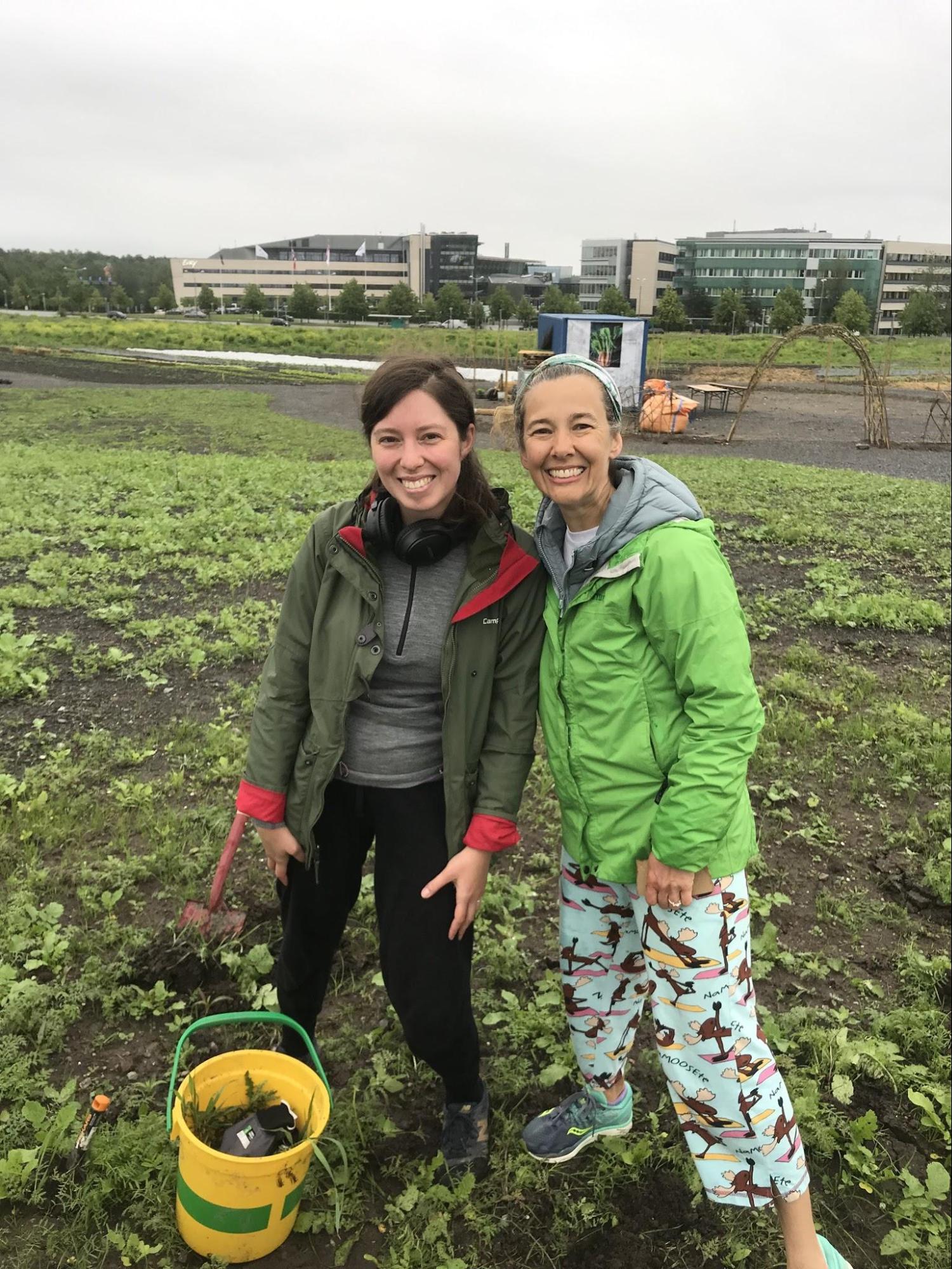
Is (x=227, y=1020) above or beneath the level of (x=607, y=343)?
beneath

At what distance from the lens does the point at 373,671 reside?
223 centimetres

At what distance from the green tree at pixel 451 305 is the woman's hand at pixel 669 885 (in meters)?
89.1

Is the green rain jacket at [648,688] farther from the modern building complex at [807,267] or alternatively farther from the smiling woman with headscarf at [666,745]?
the modern building complex at [807,267]

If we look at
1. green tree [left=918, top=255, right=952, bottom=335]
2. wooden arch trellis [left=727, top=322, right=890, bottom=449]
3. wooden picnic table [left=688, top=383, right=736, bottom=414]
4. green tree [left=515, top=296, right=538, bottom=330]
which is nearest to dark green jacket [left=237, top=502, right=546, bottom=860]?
wooden arch trellis [left=727, top=322, right=890, bottom=449]

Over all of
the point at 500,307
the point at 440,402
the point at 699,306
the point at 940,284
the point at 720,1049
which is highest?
the point at 940,284

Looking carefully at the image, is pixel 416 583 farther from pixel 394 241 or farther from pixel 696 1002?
pixel 394 241

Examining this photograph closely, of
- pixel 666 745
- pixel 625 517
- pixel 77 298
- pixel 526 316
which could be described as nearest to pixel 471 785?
pixel 666 745

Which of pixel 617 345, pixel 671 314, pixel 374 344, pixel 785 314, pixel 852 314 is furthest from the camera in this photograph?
pixel 671 314

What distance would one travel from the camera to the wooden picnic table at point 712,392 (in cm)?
2733

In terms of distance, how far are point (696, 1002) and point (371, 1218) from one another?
3.84 ft

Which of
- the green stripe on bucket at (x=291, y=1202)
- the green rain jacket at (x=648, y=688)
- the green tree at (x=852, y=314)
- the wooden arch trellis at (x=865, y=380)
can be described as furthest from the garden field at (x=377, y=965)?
the green tree at (x=852, y=314)

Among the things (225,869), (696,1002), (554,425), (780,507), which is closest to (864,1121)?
(696,1002)

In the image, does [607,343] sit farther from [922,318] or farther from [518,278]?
[518,278]

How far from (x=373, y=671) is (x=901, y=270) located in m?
123
